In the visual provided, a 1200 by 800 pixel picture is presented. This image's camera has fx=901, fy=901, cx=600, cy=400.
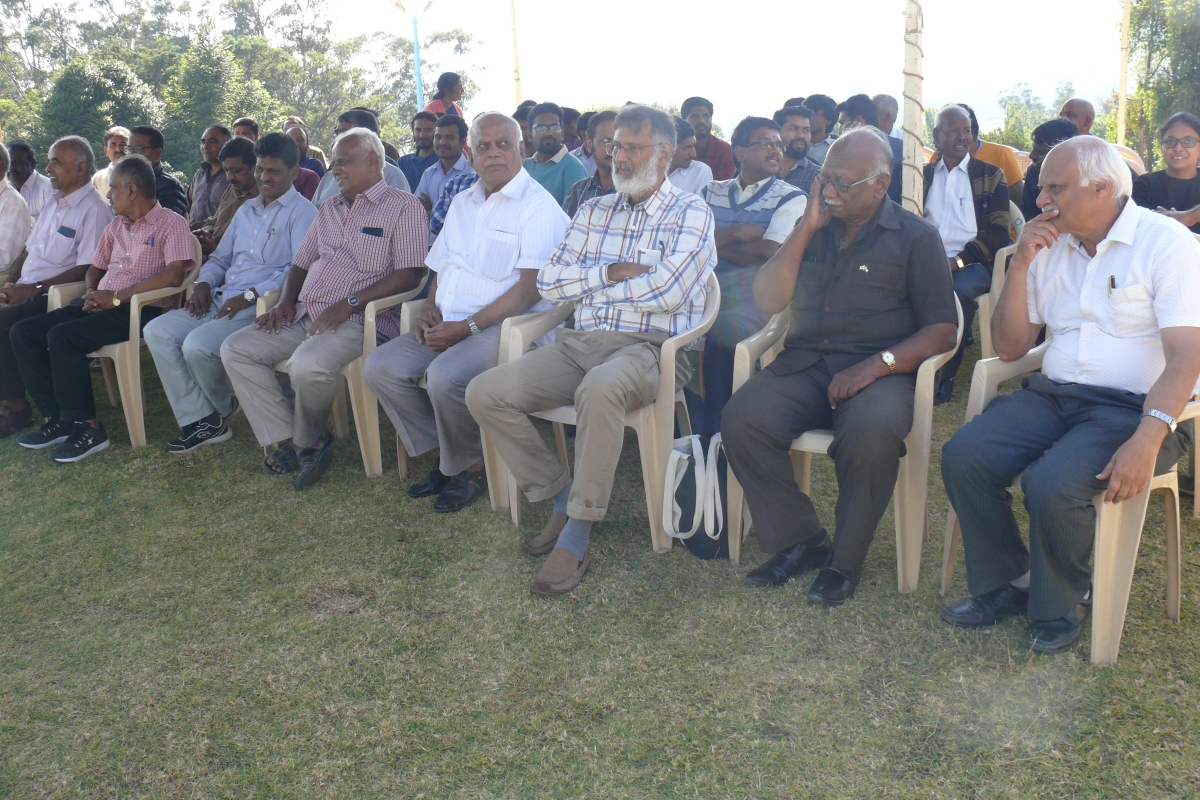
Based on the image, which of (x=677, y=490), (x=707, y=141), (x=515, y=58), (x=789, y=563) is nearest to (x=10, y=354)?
(x=677, y=490)

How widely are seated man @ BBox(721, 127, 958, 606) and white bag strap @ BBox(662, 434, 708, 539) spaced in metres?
0.17

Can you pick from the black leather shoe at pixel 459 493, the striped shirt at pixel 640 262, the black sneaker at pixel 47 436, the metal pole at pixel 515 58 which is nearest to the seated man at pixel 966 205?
the striped shirt at pixel 640 262

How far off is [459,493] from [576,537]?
0.88 metres

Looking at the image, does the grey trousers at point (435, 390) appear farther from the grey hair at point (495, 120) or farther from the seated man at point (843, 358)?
the seated man at point (843, 358)

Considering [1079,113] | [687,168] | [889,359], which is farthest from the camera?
[1079,113]

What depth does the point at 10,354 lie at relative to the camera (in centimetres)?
511

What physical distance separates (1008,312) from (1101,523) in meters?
0.74

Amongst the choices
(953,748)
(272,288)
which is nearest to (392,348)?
(272,288)

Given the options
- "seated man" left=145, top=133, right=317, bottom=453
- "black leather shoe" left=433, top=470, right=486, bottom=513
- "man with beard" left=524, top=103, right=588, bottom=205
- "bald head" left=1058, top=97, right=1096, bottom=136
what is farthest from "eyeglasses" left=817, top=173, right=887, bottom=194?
"bald head" left=1058, top=97, right=1096, bottom=136

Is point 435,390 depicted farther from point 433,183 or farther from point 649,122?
point 433,183

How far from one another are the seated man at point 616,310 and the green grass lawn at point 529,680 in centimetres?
34

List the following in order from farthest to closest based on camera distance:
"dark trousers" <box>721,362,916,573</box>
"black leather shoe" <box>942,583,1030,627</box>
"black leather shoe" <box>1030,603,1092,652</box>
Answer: "dark trousers" <box>721,362,916,573</box> < "black leather shoe" <box>942,583,1030,627</box> < "black leather shoe" <box>1030,603,1092,652</box>

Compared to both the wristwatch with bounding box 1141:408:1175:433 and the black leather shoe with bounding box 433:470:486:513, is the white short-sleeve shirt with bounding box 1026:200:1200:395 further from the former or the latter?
the black leather shoe with bounding box 433:470:486:513

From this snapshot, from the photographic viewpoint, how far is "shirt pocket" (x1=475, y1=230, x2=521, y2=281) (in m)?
3.97
